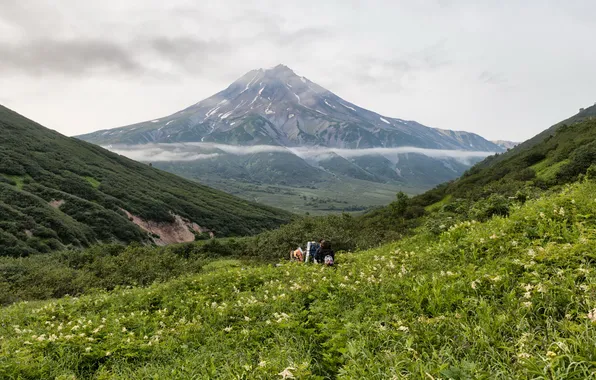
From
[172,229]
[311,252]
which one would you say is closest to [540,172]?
[311,252]

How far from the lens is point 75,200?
2601 inches

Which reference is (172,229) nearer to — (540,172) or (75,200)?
(75,200)

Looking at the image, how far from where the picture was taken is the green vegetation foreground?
4.52 meters

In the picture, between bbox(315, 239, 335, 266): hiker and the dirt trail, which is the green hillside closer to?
bbox(315, 239, 335, 266): hiker

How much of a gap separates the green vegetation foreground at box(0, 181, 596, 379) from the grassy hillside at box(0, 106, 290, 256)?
1652 inches

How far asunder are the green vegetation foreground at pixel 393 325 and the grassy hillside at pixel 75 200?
138ft

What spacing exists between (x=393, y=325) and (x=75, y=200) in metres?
75.3

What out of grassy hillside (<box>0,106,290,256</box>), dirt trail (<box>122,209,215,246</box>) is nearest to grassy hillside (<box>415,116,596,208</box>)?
grassy hillside (<box>0,106,290,256</box>)

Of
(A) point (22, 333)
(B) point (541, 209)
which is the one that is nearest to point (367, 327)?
(B) point (541, 209)

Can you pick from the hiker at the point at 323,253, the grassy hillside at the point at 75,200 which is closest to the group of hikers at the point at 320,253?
the hiker at the point at 323,253

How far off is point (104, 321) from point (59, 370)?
2.80 m

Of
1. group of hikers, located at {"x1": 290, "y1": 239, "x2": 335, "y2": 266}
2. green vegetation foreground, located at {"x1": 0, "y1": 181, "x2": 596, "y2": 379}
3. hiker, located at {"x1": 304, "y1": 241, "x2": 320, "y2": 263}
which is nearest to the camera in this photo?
green vegetation foreground, located at {"x1": 0, "y1": 181, "x2": 596, "y2": 379}

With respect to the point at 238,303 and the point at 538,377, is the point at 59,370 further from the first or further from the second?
the point at 538,377

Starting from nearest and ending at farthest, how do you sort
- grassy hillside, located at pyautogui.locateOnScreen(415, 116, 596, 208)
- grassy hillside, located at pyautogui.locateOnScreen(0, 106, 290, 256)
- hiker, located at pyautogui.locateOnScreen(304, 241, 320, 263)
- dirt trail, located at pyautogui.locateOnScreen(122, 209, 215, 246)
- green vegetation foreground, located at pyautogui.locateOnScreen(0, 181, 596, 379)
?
green vegetation foreground, located at pyautogui.locateOnScreen(0, 181, 596, 379) < hiker, located at pyautogui.locateOnScreen(304, 241, 320, 263) < grassy hillside, located at pyautogui.locateOnScreen(415, 116, 596, 208) < grassy hillside, located at pyautogui.locateOnScreen(0, 106, 290, 256) < dirt trail, located at pyautogui.locateOnScreen(122, 209, 215, 246)
